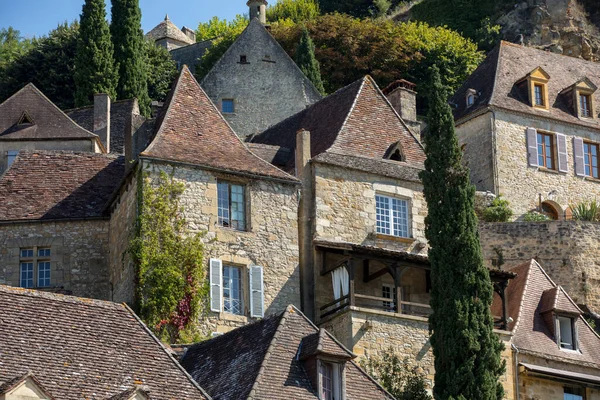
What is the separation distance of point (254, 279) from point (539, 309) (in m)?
7.72

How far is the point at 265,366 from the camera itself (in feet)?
86.8

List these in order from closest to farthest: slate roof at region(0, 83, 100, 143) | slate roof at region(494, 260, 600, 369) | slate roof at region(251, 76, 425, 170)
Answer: slate roof at region(494, 260, 600, 369) < slate roof at region(251, 76, 425, 170) < slate roof at region(0, 83, 100, 143)

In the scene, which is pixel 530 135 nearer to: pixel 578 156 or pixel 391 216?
pixel 578 156

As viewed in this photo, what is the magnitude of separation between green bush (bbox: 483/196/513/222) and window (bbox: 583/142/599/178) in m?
5.19

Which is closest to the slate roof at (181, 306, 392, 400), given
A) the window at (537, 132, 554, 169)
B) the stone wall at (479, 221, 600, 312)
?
the stone wall at (479, 221, 600, 312)

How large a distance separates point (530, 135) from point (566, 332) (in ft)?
51.1

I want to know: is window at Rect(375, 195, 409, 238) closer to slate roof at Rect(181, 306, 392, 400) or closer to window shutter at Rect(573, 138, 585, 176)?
slate roof at Rect(181, 306, 392, 400)

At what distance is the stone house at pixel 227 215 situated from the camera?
35.2 m

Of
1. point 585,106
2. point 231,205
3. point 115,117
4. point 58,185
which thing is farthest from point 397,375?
point 585,106

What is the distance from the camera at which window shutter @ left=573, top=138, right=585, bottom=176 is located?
5206cm

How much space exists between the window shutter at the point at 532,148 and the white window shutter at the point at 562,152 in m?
0.92

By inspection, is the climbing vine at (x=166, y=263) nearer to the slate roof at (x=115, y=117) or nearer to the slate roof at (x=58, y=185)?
the slate roof at (x=58, y=185)

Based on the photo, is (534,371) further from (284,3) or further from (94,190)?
(284,3)

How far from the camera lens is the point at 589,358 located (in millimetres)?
36719
